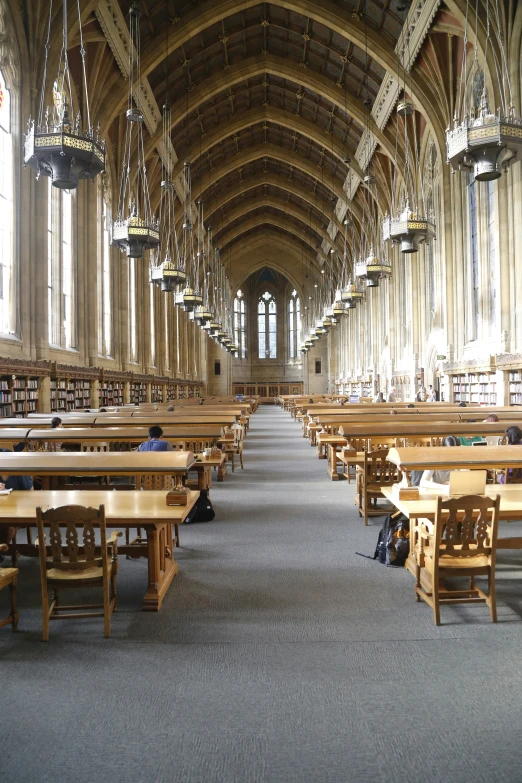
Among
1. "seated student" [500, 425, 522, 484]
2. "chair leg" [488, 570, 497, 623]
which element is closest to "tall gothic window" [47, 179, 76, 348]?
"seated student" [500, 425, 522, 484]

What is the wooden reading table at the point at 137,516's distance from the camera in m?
4.12

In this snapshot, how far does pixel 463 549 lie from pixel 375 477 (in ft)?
9.81

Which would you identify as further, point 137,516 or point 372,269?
point 372,269

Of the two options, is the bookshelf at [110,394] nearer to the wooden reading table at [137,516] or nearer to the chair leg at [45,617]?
the wooden reading table at [137,516]

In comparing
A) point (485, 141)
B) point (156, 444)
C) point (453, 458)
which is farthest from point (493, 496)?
point (485, 141)

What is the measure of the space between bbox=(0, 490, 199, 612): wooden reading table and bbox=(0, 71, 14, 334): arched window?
915cm

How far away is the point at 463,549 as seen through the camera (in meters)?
3.96

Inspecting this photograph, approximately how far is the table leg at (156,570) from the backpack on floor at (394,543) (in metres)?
1.95

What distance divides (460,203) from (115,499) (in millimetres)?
17143

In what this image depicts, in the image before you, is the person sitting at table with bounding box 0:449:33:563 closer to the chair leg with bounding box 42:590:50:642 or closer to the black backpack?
the chair leg with bounding box 42:590:50:642

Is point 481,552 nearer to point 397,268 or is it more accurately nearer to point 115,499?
point 115,499

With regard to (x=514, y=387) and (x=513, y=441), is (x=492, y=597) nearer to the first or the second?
(x=513, y=441)

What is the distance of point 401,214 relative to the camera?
11406 millimetres

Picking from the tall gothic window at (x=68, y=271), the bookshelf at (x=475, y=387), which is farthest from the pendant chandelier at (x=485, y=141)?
the tall gothic window at (x=68, y=271)
